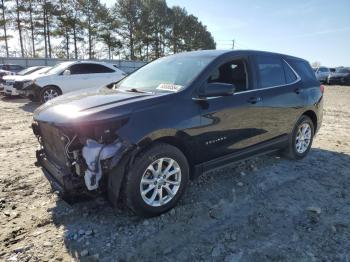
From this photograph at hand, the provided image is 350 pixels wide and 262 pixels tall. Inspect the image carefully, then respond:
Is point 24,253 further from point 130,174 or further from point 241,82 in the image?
point 241,82

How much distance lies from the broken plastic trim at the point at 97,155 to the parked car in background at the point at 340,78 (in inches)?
1211

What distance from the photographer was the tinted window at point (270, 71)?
4754 mm

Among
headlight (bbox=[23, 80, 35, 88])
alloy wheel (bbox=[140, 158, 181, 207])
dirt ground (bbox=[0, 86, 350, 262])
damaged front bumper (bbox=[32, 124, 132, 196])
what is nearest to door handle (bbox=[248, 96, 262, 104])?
dirt ground (bbox=[0, 86, 350, 262])

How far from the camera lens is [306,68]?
5902 millimetres

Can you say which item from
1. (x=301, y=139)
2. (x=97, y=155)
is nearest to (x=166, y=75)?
(x=97, y=155)

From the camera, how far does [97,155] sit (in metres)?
3.09

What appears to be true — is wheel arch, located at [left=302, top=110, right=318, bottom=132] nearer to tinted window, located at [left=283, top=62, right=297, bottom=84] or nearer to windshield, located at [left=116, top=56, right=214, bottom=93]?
tinted window, located at [left=283, top=62, right=297, bottom=84]

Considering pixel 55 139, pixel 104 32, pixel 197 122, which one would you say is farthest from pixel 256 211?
pixel 104 32

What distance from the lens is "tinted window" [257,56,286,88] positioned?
4.75m

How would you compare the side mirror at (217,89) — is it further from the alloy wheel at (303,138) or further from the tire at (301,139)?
the alloy wheel at (303,138)

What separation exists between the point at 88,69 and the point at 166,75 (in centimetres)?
906

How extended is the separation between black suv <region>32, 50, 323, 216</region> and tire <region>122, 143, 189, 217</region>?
0.01 meters

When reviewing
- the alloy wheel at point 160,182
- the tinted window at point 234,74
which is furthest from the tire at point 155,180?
the tinted window at point 234,74

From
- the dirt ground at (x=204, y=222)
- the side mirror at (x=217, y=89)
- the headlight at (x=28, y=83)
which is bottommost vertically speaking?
the dirt ground at (x=204, y=222)
